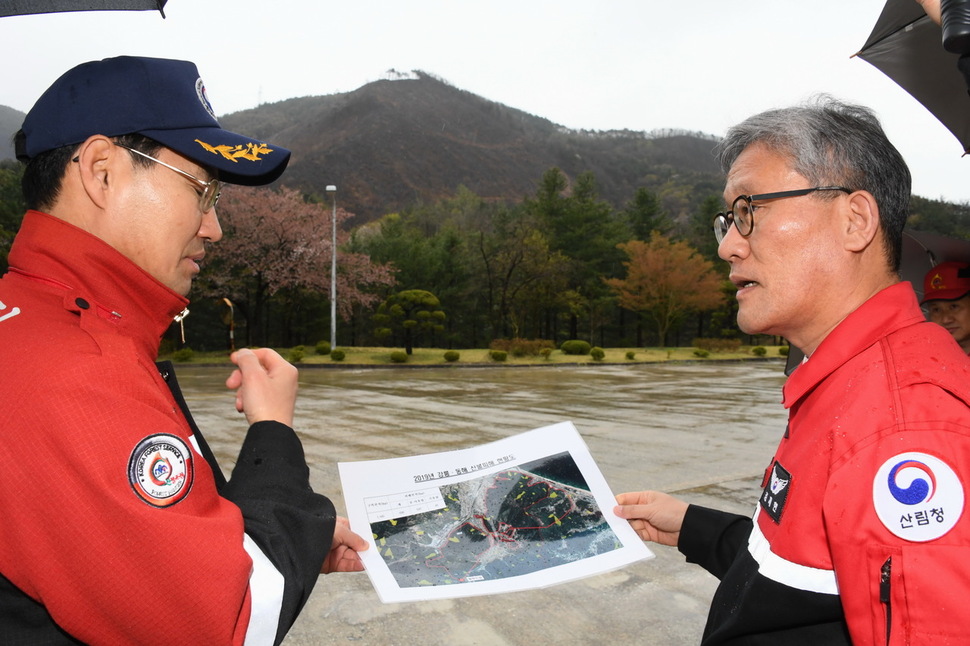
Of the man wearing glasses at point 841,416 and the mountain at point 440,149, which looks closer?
the man wearing glasses at point 841,416

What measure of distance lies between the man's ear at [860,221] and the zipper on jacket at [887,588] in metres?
0.64

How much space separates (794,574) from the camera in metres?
1.07

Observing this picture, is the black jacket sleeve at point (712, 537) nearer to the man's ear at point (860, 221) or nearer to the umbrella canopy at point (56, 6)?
the man's ear at point (860, 221)

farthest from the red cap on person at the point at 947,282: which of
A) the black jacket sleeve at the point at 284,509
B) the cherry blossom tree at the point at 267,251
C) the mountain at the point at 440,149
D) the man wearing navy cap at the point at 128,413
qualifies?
the mountain at the point at 440,149

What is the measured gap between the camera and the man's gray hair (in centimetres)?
132

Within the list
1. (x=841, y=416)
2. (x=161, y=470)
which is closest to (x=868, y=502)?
(x=841, y=416)

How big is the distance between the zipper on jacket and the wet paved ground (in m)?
2.35

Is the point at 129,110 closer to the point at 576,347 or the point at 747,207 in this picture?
the point at 747,207

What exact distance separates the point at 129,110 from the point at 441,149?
124 metres

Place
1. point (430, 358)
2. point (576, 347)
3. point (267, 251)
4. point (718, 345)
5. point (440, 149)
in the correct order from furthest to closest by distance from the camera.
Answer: point (440, 149) < point (718, 345) < point (267, 251) < point (576, 347) < point (430, 358)

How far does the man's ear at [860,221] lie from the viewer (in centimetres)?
130

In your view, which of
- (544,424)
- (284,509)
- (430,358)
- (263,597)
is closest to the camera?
(263,597)

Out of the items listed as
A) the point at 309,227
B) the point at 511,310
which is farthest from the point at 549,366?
the point at 511,310

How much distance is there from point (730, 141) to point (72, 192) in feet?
4.35
